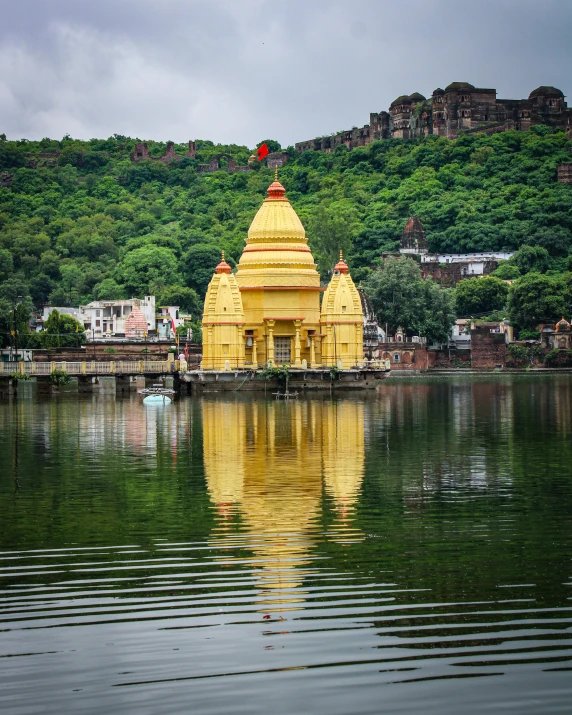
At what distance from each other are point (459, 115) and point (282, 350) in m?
104

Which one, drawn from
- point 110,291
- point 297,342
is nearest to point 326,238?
point 110,291

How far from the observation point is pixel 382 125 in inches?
6796

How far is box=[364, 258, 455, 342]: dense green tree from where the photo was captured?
102 metres

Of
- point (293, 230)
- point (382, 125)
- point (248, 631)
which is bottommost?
point (248, 631)

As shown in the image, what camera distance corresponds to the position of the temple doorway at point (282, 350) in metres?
71.2

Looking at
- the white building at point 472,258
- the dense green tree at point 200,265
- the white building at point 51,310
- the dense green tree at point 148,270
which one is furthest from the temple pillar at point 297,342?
the white building at point 472,258

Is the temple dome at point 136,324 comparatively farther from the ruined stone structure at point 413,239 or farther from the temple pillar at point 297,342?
the ruined stone structure at point 413,239

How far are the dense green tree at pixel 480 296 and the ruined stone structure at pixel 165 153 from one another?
6846 cm

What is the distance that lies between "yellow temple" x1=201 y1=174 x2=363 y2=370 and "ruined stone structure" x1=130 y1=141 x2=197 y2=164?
4345 inches

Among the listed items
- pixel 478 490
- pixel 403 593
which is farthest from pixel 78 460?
pixel 403 593

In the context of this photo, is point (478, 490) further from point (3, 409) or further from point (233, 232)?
point (233, 232)

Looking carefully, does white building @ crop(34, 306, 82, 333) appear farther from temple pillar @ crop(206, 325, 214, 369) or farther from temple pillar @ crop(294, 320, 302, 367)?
temple pillar @ crop(294, 320, 302, 367)

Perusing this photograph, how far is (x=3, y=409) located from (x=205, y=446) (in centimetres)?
1899

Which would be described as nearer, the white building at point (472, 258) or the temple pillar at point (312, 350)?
the temple pillar at point (312, 350)
